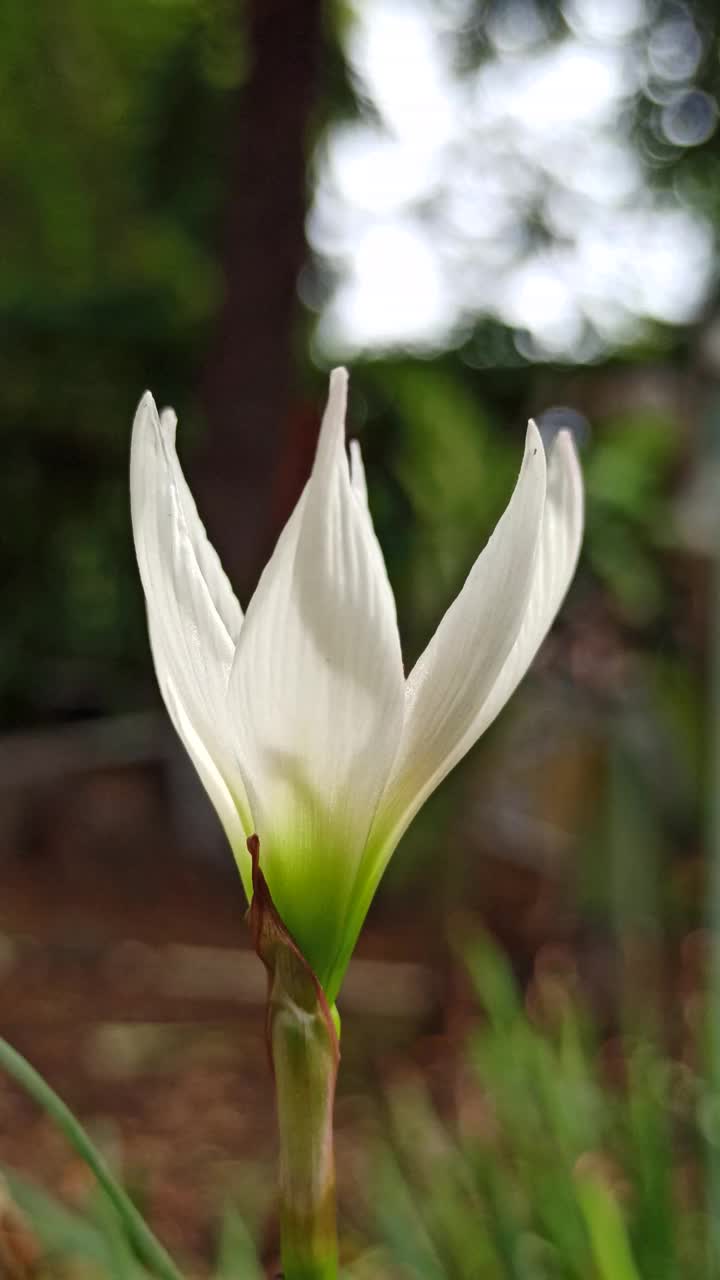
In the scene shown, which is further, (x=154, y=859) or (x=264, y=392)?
(x=154, y=859)

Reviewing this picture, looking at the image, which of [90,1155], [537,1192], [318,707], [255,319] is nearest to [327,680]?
[318,707]

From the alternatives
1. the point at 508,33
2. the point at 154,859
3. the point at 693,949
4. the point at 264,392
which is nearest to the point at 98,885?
the point at 154,859

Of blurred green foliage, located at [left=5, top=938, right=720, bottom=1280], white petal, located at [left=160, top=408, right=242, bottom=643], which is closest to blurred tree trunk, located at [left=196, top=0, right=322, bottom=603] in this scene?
blurred green foliage, located at [left=5, top=938, right=720, bottom=1280]

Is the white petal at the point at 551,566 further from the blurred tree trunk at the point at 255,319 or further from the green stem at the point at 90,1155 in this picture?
the blurred tree trunk at the point at 255,319

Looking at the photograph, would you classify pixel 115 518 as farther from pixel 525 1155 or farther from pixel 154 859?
pixel 525 1155

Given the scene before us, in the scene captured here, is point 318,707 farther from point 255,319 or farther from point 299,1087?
point 255,319

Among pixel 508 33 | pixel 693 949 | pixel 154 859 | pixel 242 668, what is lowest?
pixel 154 859
